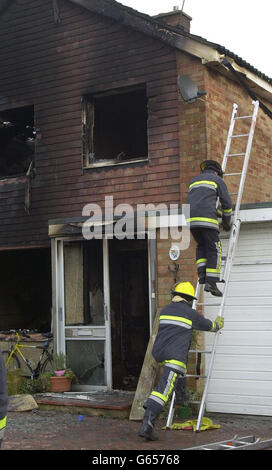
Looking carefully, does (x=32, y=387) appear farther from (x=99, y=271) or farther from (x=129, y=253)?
(x=129, y=253)

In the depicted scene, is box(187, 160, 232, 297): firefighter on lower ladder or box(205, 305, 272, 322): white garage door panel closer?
box(187, 160, 232, 297): firefighter on lower ladder

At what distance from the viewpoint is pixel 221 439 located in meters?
7.95

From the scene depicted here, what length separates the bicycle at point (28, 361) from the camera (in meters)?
11.4

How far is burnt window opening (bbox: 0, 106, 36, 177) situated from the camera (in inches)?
507

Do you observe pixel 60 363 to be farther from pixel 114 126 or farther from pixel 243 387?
pixel 114 126

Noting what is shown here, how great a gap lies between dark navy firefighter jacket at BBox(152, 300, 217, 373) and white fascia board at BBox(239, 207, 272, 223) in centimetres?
203

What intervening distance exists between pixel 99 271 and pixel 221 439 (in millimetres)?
4068

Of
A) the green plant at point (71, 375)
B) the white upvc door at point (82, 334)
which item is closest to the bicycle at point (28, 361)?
the white upvc door at point (82, 334)

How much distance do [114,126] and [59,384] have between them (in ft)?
16.5

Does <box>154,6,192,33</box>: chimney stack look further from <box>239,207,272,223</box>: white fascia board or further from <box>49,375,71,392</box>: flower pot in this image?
<box>49,375,71,392</box>: flower pot

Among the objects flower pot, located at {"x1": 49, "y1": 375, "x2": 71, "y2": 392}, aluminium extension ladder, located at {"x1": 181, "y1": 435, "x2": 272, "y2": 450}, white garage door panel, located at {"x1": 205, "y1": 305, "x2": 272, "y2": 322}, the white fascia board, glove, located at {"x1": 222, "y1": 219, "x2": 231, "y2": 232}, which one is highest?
the white fascia board

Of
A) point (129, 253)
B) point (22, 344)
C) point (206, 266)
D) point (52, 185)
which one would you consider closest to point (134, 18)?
point (52, 185)

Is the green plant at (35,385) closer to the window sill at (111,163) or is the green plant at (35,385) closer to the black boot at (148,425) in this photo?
the black boot at (148,425)

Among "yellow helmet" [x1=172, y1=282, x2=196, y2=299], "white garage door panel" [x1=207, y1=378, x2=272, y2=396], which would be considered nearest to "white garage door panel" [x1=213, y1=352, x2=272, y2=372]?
"white garage door panel" [x1=207, y1=378, x2=272, y2=396]
